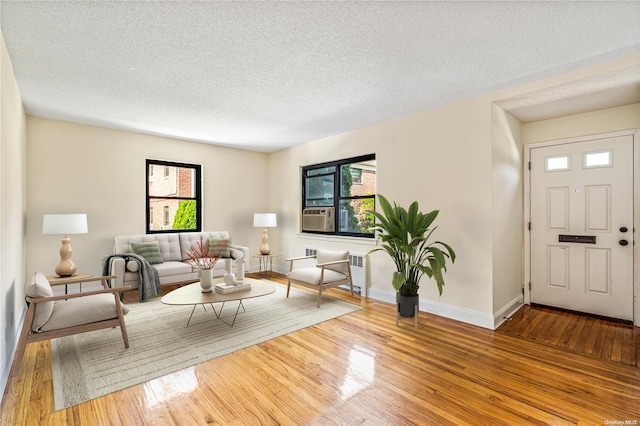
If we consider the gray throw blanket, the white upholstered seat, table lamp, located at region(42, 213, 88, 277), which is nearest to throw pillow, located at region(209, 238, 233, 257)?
the gray throw blanket

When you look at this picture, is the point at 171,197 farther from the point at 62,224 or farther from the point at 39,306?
the point at 39,306

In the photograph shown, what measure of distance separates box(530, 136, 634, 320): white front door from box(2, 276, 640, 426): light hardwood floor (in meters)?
1.40

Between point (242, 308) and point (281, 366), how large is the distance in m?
1.57

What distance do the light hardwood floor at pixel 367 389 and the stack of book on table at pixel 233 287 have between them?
2.39ft

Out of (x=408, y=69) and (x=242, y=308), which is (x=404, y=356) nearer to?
(x=242, y=308)

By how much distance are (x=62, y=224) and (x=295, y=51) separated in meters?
3.42

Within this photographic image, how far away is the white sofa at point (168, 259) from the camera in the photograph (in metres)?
4.10

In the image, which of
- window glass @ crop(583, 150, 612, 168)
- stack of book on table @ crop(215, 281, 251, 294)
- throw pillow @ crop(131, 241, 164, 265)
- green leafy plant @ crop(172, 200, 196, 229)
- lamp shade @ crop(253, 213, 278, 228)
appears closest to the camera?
stack of book on table @ crop(215, 281, 251, 294)

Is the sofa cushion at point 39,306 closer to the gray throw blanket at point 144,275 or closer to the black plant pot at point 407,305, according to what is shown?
the gray throw blanket at point 144,275

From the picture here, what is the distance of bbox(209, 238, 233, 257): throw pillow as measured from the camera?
207 inches

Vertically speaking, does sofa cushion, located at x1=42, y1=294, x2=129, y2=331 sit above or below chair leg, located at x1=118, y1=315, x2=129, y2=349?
above

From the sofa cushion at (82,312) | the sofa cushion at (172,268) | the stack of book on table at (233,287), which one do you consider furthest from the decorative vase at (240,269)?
the sofa cushion at (172,268)

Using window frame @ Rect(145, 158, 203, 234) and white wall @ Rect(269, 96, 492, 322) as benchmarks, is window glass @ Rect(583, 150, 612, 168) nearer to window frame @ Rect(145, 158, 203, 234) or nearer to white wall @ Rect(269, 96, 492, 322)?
white wall @ Rect(269, 96, 492, 322)

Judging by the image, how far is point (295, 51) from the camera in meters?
2.46
